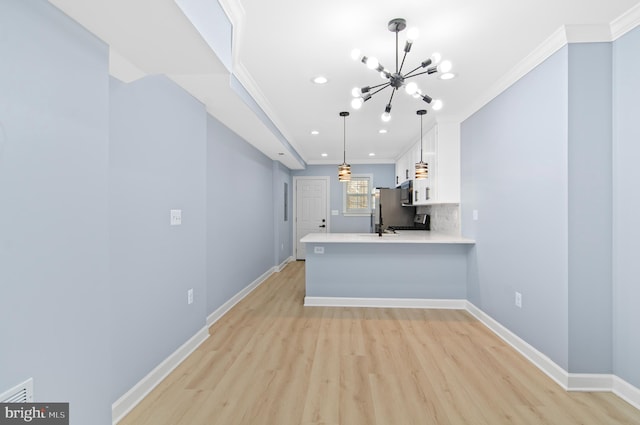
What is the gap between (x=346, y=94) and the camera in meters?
3.37

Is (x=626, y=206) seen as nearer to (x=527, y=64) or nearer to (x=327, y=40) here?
(x=527, y=64)

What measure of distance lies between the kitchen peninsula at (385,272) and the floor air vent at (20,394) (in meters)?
2.98

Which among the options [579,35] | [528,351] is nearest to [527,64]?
[579,35]

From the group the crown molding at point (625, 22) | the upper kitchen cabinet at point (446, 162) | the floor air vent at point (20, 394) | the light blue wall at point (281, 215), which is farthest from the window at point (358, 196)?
the floor air vent at point (20, 394)

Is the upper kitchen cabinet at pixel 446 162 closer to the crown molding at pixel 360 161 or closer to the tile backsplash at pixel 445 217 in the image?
the tile backsplash at pixel 445 217

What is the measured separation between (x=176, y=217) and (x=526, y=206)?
9.94 feet

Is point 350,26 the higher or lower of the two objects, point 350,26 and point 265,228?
the higher

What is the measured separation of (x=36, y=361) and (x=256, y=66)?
2477 millimetres

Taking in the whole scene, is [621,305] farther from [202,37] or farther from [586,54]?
[202,37]

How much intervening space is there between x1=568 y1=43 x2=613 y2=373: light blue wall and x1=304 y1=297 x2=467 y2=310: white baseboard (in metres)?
1.83

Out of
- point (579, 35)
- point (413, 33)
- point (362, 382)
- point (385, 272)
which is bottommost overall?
point (362, 382)

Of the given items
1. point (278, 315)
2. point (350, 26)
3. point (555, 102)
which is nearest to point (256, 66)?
point (350, 26)

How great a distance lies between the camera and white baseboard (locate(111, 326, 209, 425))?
1887 mm

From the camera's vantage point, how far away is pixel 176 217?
2562mm
